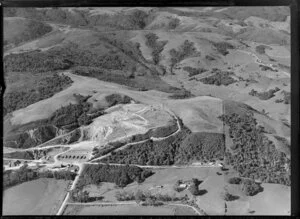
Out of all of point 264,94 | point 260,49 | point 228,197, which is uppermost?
point 260,49

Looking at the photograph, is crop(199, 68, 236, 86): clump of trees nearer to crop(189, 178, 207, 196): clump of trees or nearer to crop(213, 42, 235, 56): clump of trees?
crop(213, 42, 235, 56): clump of trees

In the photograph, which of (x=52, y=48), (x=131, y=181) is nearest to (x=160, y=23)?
(x=52, y=48)

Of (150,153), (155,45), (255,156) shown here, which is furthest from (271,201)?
(155,45)

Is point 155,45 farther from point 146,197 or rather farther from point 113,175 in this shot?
point 146,197

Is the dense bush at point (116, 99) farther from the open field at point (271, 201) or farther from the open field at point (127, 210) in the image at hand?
the open field at point (271, 201)

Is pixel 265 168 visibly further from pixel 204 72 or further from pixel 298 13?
pixel 298 13

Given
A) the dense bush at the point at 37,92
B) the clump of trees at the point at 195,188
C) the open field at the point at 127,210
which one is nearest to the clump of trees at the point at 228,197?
the clump of trees at the point at 195,188

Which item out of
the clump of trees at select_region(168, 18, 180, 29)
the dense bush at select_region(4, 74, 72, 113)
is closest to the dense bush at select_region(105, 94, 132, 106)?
the dense bush at select_region(4, 74, 72, 113)
